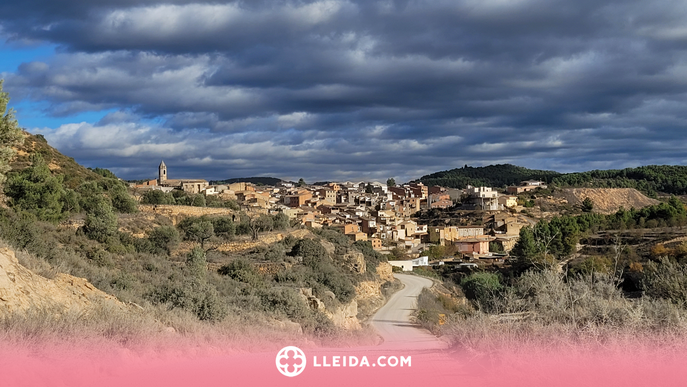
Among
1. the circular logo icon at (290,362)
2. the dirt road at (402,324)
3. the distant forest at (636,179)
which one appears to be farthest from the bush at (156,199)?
the distant forest at (636,179)

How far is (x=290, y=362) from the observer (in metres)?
8.88

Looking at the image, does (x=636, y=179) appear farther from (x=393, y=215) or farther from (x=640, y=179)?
(x=393, y=215)

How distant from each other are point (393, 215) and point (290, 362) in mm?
80484

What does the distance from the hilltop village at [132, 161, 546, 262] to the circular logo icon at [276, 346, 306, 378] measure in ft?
134

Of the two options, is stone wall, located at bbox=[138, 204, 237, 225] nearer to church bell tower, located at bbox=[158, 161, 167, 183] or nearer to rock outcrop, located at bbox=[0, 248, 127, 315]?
rock outcrop, located at bbox=[0, 248, 127, 315]

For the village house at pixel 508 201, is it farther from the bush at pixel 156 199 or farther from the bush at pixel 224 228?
the bush at pixel 224 228

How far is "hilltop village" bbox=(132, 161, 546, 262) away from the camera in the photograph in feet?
220

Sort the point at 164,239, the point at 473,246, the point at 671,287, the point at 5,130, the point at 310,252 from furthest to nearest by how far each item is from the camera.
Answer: the point at 473,246 → the point at 310,252 → the point at 164,239 → the point at 5,130 → the point at 671,287

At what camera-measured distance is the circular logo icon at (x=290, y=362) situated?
8.29 meters

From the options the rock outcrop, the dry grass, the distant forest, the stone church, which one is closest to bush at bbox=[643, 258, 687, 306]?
the dry grass

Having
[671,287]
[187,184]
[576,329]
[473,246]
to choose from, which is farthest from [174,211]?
[187,184]

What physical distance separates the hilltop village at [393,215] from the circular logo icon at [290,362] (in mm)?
40913

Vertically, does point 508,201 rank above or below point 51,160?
below

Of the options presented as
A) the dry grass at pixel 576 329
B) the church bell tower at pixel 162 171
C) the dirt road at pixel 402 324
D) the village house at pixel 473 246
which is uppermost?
the church bell tower at pixel 162 171
